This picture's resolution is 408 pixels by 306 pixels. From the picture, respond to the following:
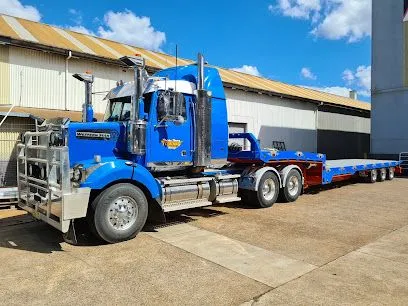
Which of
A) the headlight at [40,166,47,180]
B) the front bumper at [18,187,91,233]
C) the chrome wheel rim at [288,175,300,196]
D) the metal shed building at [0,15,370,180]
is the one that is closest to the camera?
the front bumper at [18,187,91,233]

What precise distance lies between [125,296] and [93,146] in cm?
349

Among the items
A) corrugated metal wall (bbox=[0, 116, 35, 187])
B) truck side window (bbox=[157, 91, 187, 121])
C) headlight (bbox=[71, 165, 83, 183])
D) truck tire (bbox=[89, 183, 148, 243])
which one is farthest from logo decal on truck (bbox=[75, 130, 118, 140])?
corrugated metal wall (bbox=[0, 116, 35, 187])

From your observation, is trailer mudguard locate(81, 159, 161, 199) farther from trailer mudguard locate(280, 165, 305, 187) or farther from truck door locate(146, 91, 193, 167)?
trailer mudguard locate(280, 165, 305, 187)

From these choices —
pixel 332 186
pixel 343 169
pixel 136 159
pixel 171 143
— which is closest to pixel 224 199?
pixel 171 143

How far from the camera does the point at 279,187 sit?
35.9 ft

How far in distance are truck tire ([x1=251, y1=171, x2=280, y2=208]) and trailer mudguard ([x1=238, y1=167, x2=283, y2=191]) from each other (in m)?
0.11

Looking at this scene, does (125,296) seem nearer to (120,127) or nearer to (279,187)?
(120,127)

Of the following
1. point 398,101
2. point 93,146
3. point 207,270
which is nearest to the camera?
point 207,270

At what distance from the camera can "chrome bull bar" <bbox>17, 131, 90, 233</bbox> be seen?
618 centimetres

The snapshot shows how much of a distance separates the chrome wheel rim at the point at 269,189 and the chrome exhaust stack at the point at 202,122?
2456mm


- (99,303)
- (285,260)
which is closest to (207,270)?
(285,260)

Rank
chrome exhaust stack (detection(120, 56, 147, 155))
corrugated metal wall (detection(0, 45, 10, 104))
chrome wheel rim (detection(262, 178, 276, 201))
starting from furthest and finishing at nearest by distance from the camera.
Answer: corrugated metal wall (detection(0, 45, 10, 104)), chrome wheel rim (detection(262, 178, 276, 201)), chrome exhaust stack (detection(120, 56, 147, 155))

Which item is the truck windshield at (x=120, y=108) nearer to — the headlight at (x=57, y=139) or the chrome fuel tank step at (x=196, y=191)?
the headlight at (x=57, y=139)

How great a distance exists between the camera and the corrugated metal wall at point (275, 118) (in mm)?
20047
